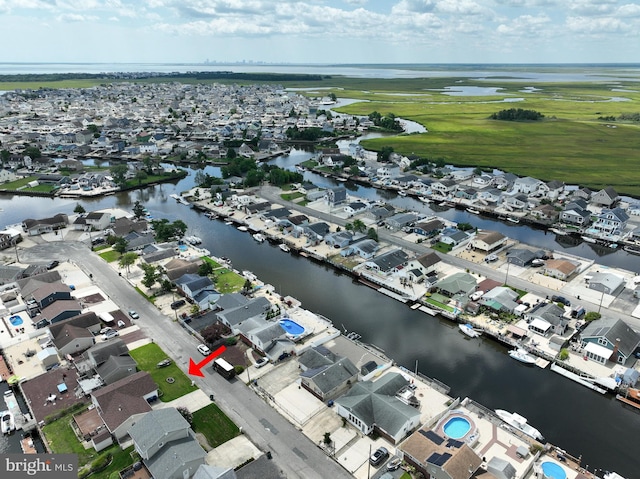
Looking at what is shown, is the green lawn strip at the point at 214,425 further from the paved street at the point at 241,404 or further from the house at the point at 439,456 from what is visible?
the house at the point at 439,456

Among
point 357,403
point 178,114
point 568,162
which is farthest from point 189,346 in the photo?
point 178,114

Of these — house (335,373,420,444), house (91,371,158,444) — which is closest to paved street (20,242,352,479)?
house (335,373,420,444)

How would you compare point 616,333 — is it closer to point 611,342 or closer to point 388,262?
point 611,342

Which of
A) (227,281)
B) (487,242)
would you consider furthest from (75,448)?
(487,242)

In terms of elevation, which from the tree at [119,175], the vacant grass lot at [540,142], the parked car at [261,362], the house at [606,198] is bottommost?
the parked car at [261,362]

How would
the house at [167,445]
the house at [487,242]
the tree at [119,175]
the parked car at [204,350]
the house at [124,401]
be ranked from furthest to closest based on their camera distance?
the tree at [119,175] < the house at [487,242] < the parked car at [204,350] < the house at [124,401] < the house at [167,445]

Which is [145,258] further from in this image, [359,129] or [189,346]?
[359,129]

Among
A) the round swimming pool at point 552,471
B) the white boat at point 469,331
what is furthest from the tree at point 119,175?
the round swimming pool at point 552,471
